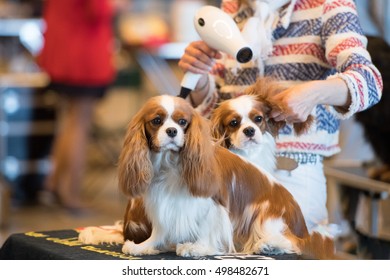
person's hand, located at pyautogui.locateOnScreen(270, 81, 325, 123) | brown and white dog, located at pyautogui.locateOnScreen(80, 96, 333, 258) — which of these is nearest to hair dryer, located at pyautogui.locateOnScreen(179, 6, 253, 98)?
person's hand, located at pyautogui.locateOnScreen(270, 81, 325, 123)

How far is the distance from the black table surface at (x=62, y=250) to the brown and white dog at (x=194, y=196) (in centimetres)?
3

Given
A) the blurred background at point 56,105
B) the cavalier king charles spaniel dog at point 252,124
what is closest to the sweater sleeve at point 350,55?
the cavalier king charles spaniel dog at point 252,124

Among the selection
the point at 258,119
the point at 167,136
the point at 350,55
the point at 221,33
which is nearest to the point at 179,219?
the point at 167,136

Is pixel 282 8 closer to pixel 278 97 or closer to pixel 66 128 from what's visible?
pixel 278 97

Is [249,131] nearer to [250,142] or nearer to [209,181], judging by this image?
[250,142]

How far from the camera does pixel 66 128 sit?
16.4 feet

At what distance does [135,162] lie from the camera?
1.60 metres

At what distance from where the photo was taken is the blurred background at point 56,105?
4.71m

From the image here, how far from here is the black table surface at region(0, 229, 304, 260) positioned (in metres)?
1.68

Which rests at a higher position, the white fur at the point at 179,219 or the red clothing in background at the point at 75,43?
the red clothing in background at the point at 75,43

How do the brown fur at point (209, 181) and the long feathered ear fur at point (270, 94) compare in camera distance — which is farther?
the long feathered ear fur at point (270, 94)

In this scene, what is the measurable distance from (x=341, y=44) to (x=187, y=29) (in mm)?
5182

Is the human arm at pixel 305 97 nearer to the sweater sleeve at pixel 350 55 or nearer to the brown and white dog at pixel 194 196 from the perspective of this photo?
the sweater sleeve at pixel 350 55

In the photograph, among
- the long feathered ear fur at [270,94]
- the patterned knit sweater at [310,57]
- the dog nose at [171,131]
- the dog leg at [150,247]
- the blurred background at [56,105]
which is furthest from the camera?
the blurred background at [56,105]
